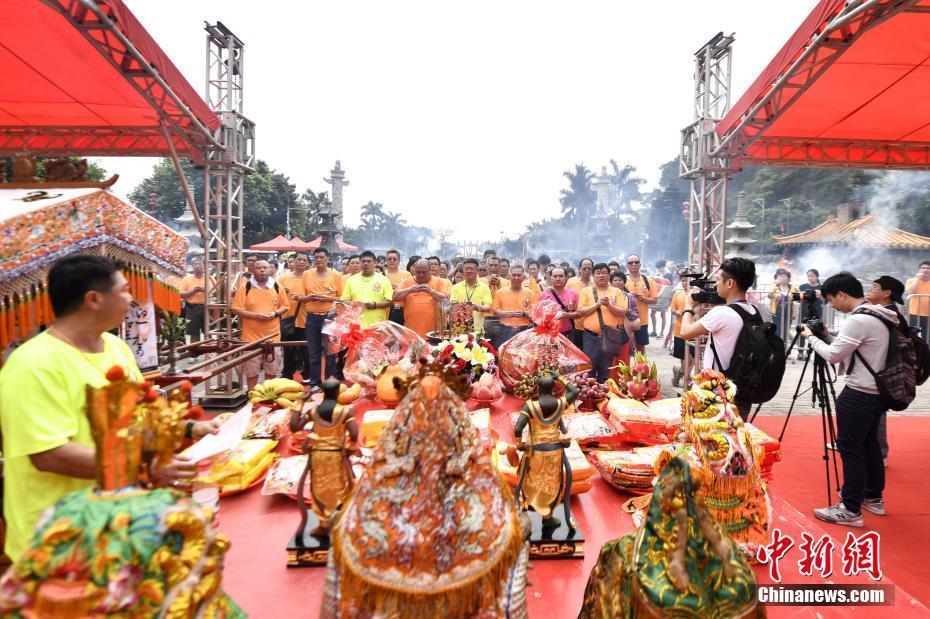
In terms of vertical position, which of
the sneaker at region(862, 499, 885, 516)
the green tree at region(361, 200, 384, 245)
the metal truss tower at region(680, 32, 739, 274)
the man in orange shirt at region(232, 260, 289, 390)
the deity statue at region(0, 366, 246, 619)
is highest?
the green tree at region(361, 200, 384, 245)

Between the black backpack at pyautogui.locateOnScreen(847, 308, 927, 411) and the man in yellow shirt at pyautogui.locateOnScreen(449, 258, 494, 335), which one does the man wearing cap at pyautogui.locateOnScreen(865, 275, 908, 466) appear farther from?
the man in yellow shirt at pyautogui.locateOnScreen(449, 258, 494, 335)

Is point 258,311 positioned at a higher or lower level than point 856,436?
higher

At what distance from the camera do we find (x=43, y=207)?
2.49 metres

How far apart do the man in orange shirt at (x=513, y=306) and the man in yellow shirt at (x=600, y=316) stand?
657 mm

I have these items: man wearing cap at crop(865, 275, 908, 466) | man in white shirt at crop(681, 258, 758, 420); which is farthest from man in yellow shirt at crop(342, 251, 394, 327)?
man wearing cap at crop(865, 275, 908, 466)

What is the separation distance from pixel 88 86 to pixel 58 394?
6.22m

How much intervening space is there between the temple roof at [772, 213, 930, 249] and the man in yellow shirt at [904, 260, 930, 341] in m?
11.6

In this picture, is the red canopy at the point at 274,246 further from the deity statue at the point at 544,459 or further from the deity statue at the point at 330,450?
the deity statue at the point at 544,459

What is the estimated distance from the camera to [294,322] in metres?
7.28

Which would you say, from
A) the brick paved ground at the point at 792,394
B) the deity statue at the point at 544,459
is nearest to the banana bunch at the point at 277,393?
the deity statue at the point at 544,459

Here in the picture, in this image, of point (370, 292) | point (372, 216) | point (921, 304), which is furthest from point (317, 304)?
point (372, 216)

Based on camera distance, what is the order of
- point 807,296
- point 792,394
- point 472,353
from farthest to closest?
point 792,394 → point 472,353 → point 807,296

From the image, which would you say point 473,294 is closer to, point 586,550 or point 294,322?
point 294,322

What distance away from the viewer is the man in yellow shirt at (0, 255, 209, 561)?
5.18 ft
